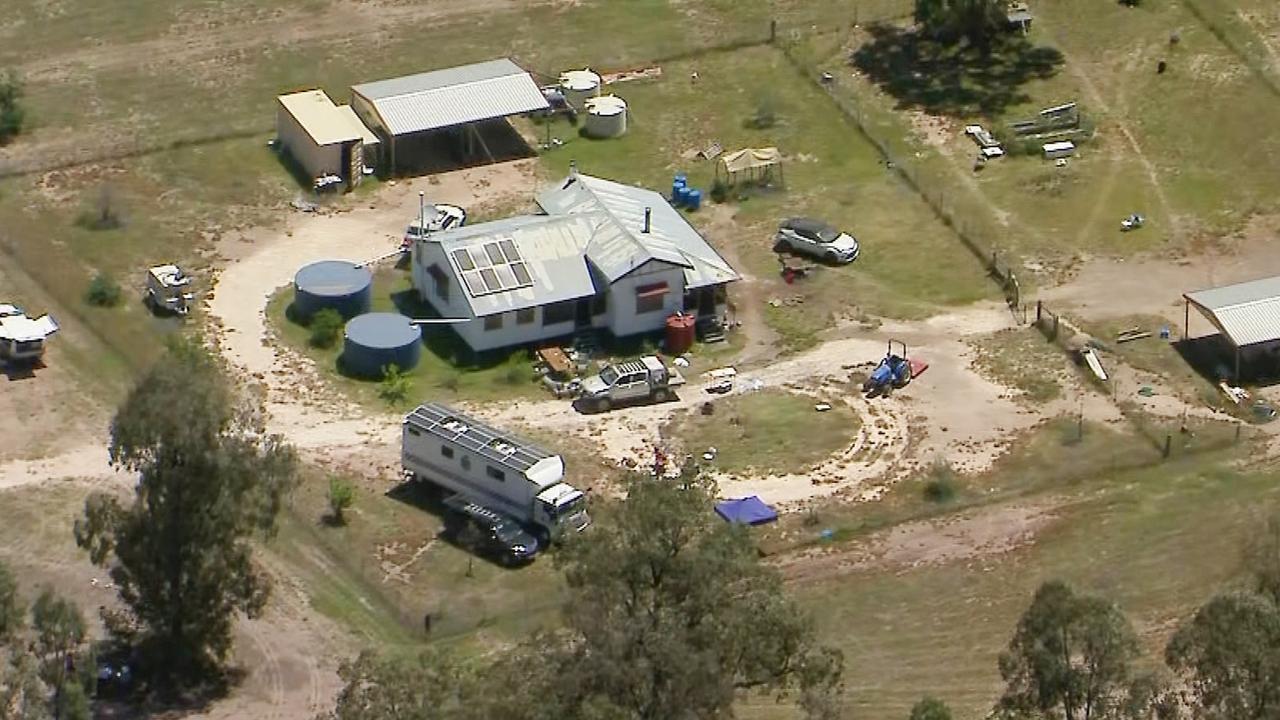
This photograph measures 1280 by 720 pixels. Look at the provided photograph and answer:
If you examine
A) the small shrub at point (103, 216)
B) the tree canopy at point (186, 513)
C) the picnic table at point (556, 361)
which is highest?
the tree canopy at point (186, 513)

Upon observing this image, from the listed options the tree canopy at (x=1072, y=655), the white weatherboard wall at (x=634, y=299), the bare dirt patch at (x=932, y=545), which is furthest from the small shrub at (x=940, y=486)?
the tree canopy at (x=1072, y=655)

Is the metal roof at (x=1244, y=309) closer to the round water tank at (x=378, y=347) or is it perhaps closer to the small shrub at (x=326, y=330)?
the round water tank at (x=378, y=347)

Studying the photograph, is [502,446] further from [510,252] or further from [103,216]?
[103,216]

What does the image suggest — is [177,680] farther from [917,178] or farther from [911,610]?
[917,178]

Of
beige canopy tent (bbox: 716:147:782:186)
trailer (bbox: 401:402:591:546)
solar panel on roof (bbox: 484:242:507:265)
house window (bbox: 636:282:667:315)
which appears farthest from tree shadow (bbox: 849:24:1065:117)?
trailer (bbox: 401:402:591:546)

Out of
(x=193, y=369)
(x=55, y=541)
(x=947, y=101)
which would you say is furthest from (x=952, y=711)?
(x=947, y=101)

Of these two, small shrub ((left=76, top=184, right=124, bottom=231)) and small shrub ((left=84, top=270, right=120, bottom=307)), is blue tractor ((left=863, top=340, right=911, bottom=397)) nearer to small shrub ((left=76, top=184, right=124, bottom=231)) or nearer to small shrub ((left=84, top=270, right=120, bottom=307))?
small shrub ((left=84, top=270, right=120, bottom=307))
